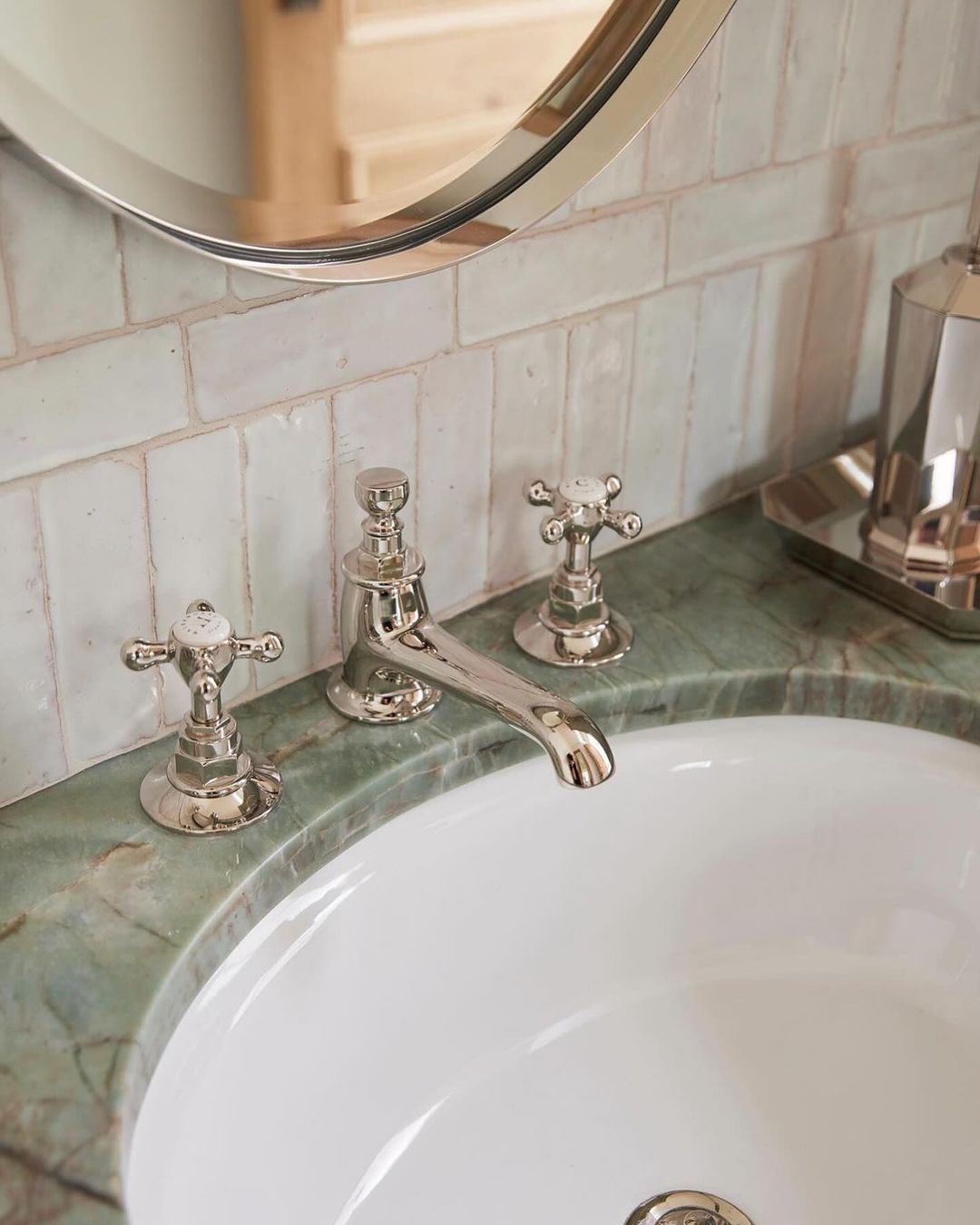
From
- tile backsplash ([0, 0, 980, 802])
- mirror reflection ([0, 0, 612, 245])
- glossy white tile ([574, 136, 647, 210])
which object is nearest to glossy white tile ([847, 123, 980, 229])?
tile backsplash ([0, 0, 980, 802])

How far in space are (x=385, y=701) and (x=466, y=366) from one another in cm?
18

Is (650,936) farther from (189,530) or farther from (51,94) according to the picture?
(51,94)

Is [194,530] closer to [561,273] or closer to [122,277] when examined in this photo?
[122,277]

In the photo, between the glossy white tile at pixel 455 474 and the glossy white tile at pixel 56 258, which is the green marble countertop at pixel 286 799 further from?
the glossy white tile at pixel 56 258

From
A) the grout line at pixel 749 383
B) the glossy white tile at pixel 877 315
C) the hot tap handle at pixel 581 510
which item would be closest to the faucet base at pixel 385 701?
the hot tap handle at pixel 581 510

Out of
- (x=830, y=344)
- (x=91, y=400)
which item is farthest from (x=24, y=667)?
(x=830, y=344)

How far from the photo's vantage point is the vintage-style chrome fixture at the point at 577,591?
0.76 metres

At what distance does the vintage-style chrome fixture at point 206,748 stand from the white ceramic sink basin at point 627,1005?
52 millimetres

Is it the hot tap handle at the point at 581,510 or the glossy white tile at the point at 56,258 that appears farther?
the hot tap handle at the point at 581,510

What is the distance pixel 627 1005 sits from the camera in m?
0.78

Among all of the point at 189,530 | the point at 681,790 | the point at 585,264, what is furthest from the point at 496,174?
the point at 681,790

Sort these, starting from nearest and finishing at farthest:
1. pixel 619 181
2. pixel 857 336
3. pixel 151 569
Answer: pixel 151 569, pixel 619 181, pixel 857 336

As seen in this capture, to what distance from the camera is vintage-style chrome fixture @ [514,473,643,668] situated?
765 millimetres

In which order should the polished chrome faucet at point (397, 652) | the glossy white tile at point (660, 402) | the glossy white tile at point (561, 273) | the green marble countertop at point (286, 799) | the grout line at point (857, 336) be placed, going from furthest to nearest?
the grout line at point (857, 336), the glossy white tile at point (660, 402), the glossy white tile at point (561, 273), the polished chrome faucet at point (397, 652), the green marble countertop at point (286, 799)
